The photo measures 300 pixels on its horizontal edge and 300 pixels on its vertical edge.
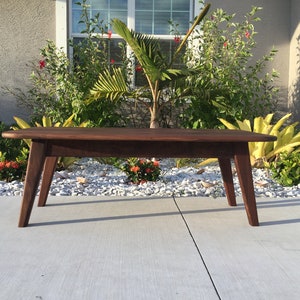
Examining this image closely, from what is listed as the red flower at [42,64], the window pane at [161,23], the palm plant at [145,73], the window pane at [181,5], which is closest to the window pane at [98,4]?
the window pane at [161,23]

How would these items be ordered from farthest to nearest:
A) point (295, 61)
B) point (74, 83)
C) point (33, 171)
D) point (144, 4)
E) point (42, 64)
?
point (144, 4), point (295, 61), point (42, 64), point (74, 83), point (33, 171)

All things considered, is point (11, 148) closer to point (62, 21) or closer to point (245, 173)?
point (62, 21)

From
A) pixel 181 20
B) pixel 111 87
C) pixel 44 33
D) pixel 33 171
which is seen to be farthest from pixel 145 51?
pixel 33 171

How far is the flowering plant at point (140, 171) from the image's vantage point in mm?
4902

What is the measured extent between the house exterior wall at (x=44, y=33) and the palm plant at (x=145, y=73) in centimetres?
153

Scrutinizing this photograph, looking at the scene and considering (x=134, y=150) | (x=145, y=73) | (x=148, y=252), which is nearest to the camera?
(x=148, y=252)

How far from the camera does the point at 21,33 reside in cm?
715

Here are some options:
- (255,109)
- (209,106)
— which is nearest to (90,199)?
(209,106)

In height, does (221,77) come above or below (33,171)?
above

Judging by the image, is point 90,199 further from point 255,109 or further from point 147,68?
point 255,109

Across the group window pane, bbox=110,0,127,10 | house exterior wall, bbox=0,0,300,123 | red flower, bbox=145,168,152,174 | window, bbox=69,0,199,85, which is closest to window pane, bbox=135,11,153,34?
window, bbox=69,0,199,85

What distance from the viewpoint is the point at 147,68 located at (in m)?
5.70

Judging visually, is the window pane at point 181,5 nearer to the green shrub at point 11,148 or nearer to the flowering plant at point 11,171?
the green shrub at point 11,148

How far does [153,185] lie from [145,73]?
5.75 ft
